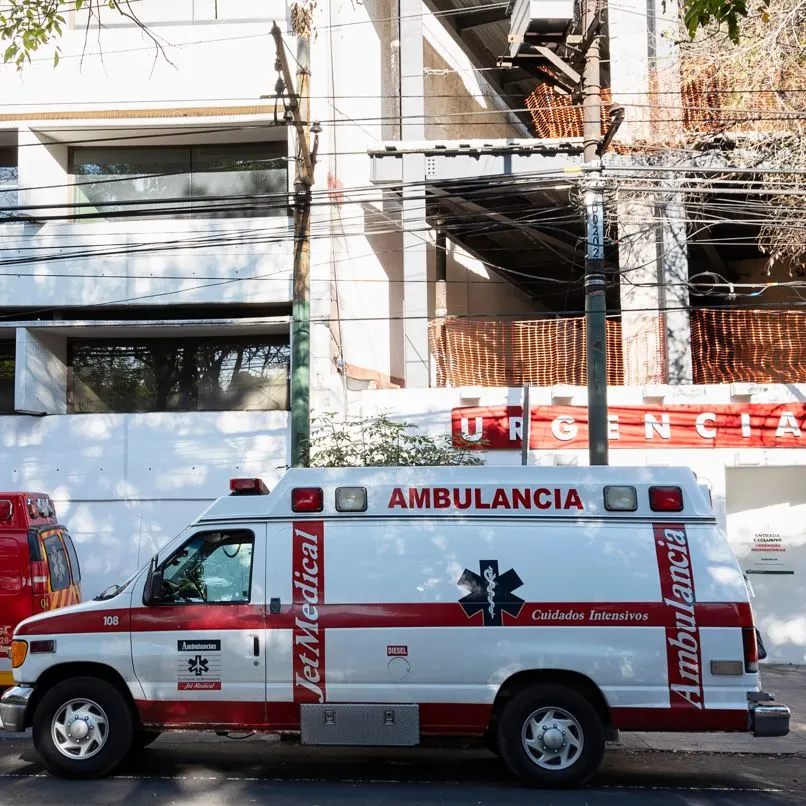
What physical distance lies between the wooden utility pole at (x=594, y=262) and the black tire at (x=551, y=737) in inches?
174

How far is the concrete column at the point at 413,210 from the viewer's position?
16.6 metres

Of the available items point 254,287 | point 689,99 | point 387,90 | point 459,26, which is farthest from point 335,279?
point 459,26

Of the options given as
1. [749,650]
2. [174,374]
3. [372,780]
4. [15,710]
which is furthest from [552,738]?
[174,374]

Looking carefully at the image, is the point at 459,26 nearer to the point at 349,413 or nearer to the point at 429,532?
the point at 349,413

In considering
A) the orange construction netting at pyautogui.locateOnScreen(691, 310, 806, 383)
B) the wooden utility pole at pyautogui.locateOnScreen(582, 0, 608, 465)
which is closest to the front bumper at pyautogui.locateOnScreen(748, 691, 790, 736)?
the wooden utility pole at pyautogui.locateOnScreen(582, 0, 608, 465)

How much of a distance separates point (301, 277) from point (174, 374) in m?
5.59

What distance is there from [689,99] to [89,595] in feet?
42.4

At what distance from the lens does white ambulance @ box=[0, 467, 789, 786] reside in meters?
7.34

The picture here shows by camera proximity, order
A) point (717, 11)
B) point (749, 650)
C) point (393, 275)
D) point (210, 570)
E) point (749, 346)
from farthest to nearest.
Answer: point (393, 275)
point (749, 346)
point (210, 570)
point (749, 650)
point (717, 11)

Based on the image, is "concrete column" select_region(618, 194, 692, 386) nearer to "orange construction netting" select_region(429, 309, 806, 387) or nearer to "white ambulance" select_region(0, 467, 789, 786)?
"orange construction netting" select_region(429, 309, 806, 387)

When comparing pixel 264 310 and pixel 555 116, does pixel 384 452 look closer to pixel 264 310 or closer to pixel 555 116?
pixel 264 310

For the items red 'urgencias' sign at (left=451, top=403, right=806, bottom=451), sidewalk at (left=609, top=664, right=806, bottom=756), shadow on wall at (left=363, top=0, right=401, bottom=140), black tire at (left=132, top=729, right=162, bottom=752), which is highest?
shadow on wall at (left=363, top=0, right=401, bottom=140)

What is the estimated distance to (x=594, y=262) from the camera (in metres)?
12.1

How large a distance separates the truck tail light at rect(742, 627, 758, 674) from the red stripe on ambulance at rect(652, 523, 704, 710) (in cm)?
35
